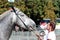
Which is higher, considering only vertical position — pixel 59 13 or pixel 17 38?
pixel 17 38

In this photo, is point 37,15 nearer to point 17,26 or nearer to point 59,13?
point 59,13

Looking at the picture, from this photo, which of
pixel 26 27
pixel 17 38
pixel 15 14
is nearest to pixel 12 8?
pixel 15 14

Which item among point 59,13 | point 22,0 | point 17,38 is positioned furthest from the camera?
point 59,13

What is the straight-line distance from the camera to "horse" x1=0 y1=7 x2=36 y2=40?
17.4 ft

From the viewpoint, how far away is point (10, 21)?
538 cm

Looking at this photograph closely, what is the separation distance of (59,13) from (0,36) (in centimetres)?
6957

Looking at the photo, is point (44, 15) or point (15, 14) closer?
point (15, 14)

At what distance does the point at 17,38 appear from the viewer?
14.1 meters

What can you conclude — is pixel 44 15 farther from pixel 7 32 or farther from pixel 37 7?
pixel 7 32

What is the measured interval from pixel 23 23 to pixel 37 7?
41039 millimetres

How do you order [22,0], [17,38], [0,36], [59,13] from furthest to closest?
1. [59,13]
2. [22,0]
3. [17,38]
4. [0,36]

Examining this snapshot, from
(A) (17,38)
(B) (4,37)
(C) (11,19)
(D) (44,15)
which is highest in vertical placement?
(C) (11,19)

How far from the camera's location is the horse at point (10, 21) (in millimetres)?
5293

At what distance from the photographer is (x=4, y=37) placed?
5.35 metres
